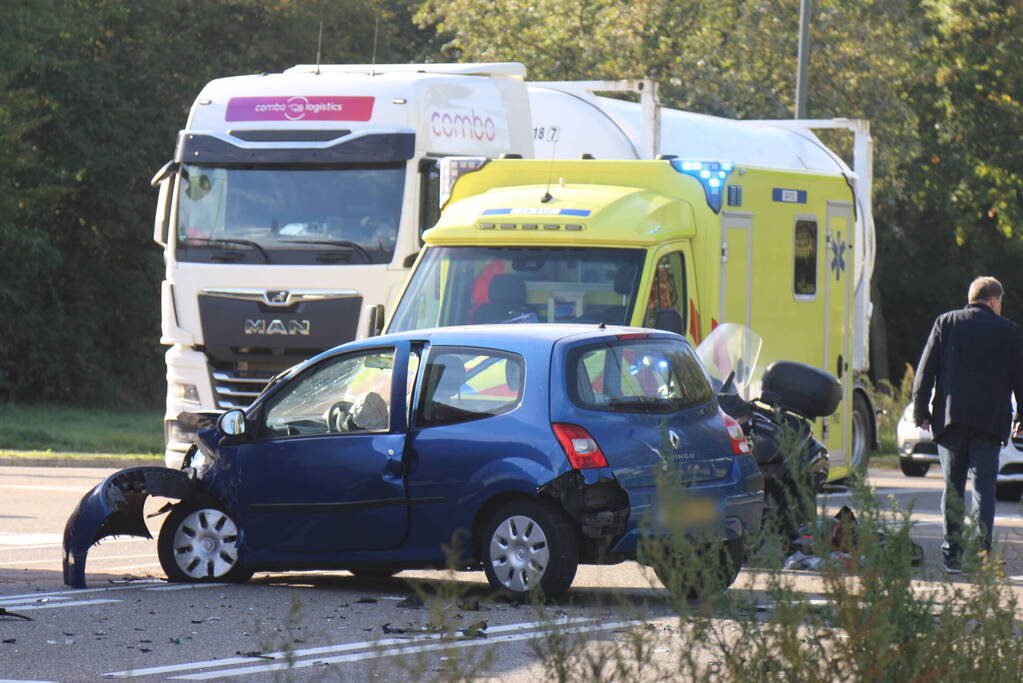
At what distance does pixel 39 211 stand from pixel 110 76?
3.46m

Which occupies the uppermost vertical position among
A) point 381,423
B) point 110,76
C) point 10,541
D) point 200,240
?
point 110,76

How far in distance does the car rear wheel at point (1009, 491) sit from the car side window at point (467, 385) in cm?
907

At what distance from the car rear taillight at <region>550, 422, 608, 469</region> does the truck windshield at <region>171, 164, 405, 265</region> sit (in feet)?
20.1

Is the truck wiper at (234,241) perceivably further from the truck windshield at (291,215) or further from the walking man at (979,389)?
the walking man at (979,389)

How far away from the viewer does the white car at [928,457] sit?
17.5 meters

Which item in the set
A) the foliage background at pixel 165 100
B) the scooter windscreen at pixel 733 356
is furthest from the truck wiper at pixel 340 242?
the foliage background at pixel 165 100

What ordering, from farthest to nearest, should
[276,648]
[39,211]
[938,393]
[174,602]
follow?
[39,211] < [938,393] < [174,602] < [276,648]

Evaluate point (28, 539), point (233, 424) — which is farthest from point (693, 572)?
point (28, 539)

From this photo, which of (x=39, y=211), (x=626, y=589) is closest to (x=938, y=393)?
(x=626, y=589)

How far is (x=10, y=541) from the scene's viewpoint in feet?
43.5

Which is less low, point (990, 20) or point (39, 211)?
point (990, 20)

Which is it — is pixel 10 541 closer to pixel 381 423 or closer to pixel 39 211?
pixel 381 423

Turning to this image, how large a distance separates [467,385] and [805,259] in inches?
227

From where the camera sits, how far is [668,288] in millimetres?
13297
